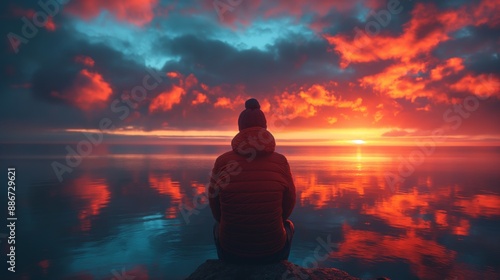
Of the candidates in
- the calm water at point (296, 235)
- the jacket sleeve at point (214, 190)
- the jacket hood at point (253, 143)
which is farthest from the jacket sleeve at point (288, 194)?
the calm water at point (296, 235)

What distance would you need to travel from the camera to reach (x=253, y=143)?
4.72 metres

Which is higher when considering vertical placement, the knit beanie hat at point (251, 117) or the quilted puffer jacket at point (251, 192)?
the knit beanie hat at point (251, 117)

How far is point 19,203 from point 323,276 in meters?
20.6

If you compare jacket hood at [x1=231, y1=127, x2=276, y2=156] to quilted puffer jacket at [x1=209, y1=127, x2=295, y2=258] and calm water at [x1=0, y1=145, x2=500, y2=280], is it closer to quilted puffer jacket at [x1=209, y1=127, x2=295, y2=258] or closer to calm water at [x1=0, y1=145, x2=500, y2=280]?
quilted puffer jacket at [x1=209, y1=127, x2=295, y2=258]

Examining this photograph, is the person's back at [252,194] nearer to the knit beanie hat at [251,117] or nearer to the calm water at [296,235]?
the knit beanie hat at [251,117]

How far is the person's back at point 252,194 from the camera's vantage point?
15.5 ft

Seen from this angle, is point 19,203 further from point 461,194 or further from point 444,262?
point 461,194

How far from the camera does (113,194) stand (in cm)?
2255

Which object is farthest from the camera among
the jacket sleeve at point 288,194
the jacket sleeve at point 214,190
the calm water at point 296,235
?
the calm water at point 296,235

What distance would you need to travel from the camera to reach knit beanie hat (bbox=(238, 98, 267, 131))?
5.10m

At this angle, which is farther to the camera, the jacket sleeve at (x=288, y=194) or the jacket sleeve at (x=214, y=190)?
the jacket sleeve at (x=288, y=194)

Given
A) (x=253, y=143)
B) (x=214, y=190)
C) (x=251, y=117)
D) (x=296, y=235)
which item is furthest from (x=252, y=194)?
(x=296, y=235)

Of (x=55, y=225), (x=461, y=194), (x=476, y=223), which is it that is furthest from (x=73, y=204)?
(x=461, y=194)

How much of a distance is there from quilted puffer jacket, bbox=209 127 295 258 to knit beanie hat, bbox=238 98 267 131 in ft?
0.63
